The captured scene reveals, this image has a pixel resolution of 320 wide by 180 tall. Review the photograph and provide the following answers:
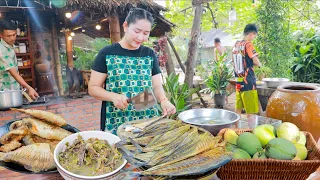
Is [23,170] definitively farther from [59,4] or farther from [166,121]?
[59,4]

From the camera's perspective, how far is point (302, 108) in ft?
4.82

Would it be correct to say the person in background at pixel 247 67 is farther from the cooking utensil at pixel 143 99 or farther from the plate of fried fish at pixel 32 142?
the plate of fried fish at pixel 32 142

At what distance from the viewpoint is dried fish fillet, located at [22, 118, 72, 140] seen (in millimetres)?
1305

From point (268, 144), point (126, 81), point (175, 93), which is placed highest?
point (126, 81)

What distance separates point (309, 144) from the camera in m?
1.21

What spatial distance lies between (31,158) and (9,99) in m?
2.60

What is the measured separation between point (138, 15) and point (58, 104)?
3.36m

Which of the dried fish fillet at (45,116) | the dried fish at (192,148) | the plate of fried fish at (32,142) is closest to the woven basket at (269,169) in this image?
the dried fish at (192,148)

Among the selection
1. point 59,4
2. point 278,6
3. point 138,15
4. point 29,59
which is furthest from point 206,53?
point 138,15

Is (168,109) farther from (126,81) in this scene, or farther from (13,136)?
(13,136)

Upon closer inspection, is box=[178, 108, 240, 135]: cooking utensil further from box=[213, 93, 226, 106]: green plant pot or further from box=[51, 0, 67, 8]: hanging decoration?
box=[213, 93, 226, 106]: green plant pot

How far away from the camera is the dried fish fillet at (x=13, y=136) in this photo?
125 centimetres

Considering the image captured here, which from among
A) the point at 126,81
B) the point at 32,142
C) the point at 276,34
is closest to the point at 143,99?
the point at 126,81

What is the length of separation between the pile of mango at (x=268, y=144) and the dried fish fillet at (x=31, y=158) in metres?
0.85
